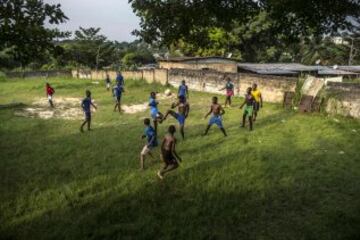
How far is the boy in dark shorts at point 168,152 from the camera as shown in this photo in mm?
9672

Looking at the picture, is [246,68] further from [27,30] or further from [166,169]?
[27,30]

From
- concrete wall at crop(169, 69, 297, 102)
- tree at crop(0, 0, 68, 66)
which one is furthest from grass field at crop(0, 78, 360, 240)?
concrete wall at crop(169, 69, 297, 102)

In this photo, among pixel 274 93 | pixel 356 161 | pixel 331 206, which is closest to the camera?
pixel 331 206

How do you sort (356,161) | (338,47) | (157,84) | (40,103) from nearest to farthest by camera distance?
1. (356,161)
2. (40,103)
3. (157,84)
4. (338,47)

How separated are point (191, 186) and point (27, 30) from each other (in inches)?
198

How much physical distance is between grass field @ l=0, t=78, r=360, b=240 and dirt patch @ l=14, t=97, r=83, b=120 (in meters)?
4.83

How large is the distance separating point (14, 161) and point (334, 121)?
41.8 ft

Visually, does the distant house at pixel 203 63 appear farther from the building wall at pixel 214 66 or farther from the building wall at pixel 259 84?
the building wall at pixel 259 84

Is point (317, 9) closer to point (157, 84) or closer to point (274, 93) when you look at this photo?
point (274, 93)

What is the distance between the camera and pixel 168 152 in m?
9.74

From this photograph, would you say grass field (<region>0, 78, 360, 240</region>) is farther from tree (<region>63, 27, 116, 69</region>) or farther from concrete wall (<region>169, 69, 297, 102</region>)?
tree (<region>63, 27, 116, 69</region>)

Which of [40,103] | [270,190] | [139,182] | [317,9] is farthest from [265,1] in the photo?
[40,103]

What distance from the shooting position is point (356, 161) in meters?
11.8

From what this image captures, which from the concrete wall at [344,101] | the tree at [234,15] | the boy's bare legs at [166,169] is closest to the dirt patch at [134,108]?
the concrete wall at [344,101]
